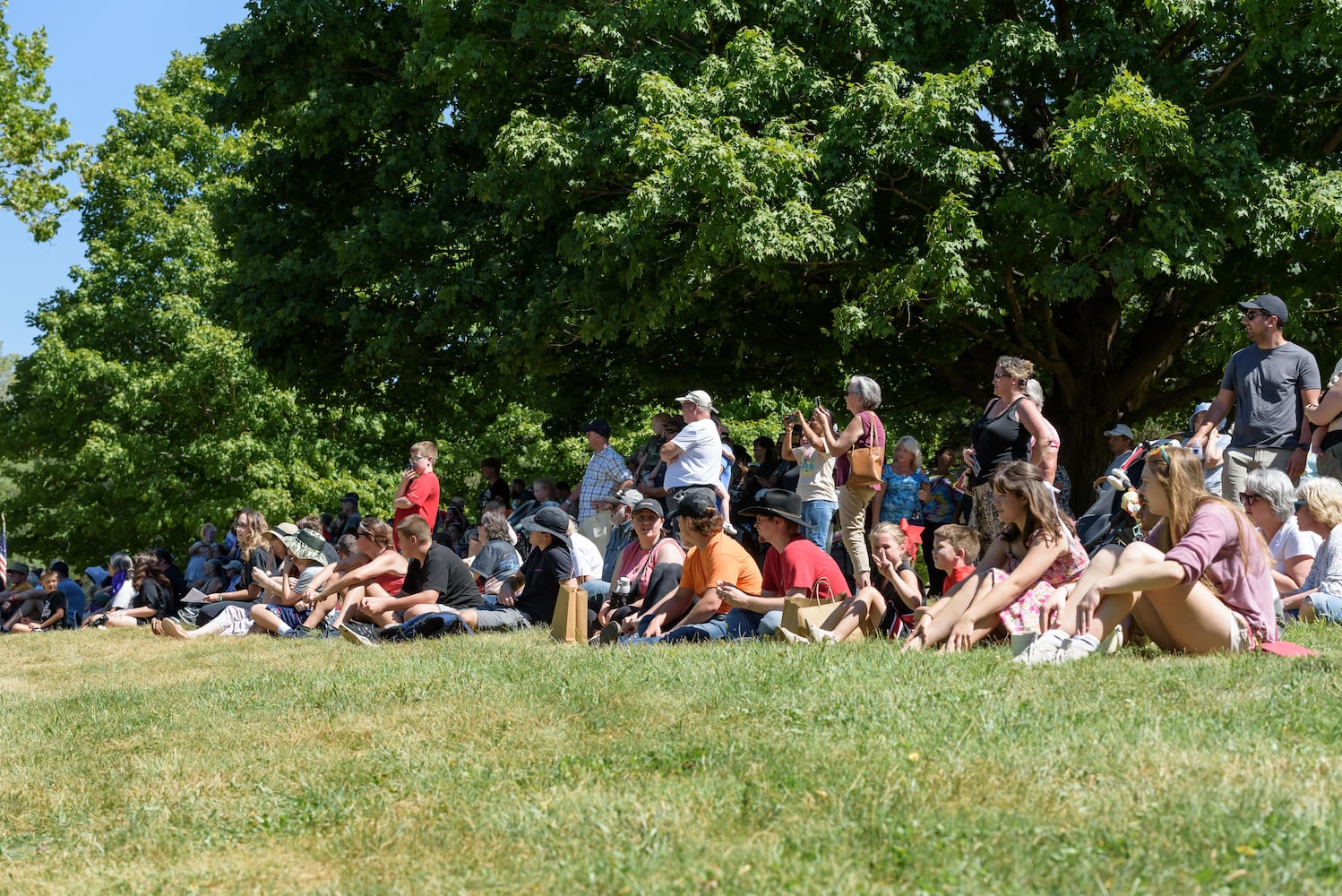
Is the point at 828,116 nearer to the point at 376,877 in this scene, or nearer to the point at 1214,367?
the point at 1214,367

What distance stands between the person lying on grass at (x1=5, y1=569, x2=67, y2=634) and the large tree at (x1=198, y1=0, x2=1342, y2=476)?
567cm

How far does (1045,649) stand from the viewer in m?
6.84

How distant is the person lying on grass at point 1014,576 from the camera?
25.3 feet

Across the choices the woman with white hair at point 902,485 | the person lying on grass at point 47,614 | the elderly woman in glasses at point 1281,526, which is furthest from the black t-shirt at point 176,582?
the elderly woman in glasses at point 1281,526

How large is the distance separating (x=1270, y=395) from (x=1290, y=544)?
116 centimetres

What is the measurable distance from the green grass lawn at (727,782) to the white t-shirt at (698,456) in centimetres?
440

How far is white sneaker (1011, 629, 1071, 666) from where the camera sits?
6766 mm

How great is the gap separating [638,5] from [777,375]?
Result: 6.14 metres

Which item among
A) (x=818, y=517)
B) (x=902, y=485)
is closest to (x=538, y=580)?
Result: (x=818, y=517)

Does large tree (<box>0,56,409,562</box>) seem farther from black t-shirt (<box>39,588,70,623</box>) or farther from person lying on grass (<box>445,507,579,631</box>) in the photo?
person lying on grass (<box>445,507,579,631</box>)

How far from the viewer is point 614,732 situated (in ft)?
19.6

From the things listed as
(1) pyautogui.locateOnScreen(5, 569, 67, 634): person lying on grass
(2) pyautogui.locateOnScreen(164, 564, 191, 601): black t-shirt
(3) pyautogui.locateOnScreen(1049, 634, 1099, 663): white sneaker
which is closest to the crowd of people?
(3) pyautogui.locateOnScreen(1049, 634, 1099, 663): white sneaker

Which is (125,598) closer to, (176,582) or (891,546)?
(176,582)

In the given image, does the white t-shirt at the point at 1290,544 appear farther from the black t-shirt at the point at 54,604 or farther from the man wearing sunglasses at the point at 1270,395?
the black t-shirt at the point at 54,604
